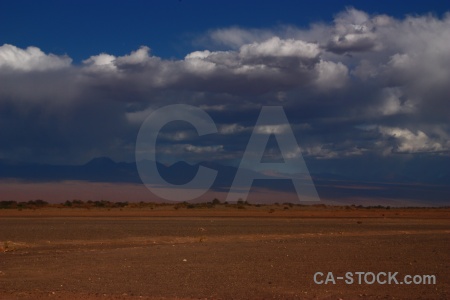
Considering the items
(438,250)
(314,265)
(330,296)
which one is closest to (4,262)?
(314,265)

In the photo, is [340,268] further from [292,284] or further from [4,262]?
[4,262]

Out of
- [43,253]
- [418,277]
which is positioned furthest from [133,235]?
[418,277]

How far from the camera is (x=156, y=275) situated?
60.6ft

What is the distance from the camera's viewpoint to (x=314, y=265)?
20312 millimetres

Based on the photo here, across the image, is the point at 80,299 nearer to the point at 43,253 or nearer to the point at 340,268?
the point at 340,268

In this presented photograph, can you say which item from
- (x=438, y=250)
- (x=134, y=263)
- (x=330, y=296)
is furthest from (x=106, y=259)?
(x=438, y=250)

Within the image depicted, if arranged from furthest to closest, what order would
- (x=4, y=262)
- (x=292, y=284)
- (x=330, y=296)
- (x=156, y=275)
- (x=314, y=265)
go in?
1. (x=4, y=262)
2. (x=314, y=265)
3. (x=156, y=275)
4. (x=292, y=284)
5. (x=330, y=296)

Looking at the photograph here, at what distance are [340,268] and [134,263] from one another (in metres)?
6.98

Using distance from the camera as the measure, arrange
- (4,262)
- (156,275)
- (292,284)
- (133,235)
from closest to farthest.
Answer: (292,284), (156,275), (4,262), (133,235)

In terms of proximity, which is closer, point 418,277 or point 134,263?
point 418,277

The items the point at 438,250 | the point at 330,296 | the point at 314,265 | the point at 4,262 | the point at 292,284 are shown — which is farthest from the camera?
the point at 438,250

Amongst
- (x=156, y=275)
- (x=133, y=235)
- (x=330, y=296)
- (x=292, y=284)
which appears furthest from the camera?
(x=133, y=235)

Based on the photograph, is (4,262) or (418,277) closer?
(418,277)

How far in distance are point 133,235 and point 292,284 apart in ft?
71.2
